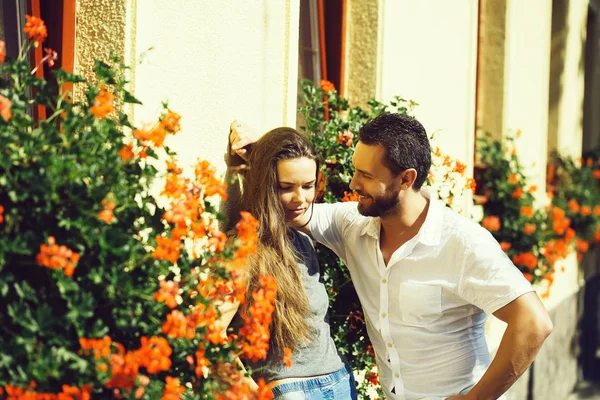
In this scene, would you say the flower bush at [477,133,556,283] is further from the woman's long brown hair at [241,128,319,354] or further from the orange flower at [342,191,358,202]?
the woman's long brown hair at [241,128,319,354]

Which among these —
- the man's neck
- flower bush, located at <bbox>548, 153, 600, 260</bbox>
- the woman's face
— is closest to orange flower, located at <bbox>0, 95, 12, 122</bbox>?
the woman's face

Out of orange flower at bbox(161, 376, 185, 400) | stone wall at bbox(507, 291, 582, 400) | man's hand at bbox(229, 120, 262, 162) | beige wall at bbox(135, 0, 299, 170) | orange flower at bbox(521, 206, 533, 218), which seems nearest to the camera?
orange flower at bbox(161, 376, 185, 400)

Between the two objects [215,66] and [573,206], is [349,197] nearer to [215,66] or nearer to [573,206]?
[215,66]

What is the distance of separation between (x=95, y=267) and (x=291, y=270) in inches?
50.9

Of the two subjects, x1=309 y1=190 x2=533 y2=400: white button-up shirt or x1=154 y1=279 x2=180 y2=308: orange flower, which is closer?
x1=154 y1=279 x2=180 y2=308: orange flower

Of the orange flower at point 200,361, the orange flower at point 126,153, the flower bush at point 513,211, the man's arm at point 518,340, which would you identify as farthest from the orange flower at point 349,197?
the flower bush at point 513,211

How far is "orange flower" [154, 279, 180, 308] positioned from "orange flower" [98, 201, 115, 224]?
20 cm

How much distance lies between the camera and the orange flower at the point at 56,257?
174 cm

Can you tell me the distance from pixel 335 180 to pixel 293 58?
2.00ft

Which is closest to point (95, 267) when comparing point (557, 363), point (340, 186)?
point (340, 186)

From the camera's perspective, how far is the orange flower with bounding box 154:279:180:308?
193 centimetres

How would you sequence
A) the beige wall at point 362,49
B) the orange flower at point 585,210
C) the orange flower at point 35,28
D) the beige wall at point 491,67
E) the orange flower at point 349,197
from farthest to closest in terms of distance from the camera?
1. the orange flower at point 585,210
2. the beige wall at point 491,67
3. the beige wall at point 362,49
4. the orange flower at point 349,197
5. the orange flower at point 35,28

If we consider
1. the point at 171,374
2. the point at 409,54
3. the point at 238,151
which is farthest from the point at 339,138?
the point at 171,374

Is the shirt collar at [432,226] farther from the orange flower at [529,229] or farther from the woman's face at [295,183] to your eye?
the orange flower at [529,229]
